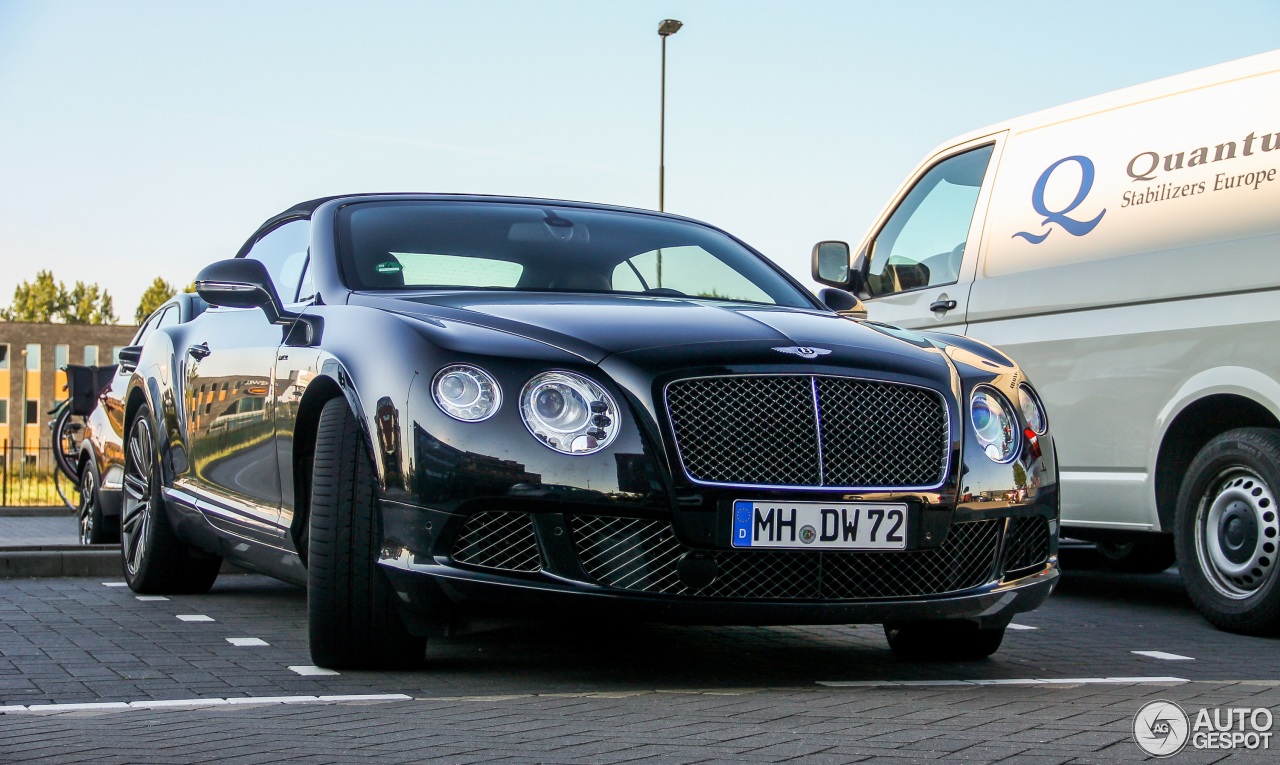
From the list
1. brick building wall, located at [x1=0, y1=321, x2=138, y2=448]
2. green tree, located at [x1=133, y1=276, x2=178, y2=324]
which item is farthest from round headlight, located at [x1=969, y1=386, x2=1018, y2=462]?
green tree, located at [x1=133, y1=276, x2=178, y2=324]

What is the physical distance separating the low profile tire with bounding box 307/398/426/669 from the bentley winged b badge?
3.96 feet

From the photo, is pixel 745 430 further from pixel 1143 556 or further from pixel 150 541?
pixel 1143 556

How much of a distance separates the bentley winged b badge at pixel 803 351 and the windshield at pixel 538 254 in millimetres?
1200

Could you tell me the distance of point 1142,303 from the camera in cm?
693

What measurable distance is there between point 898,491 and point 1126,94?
359cm

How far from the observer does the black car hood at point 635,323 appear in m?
4.56

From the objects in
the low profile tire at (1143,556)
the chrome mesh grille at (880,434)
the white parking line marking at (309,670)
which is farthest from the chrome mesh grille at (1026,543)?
the low profile tire at (1143,556)

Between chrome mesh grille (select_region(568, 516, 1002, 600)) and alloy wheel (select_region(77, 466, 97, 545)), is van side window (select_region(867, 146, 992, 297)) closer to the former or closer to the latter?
chrome mesh grille (select_region(568, 516, 1002, 600))

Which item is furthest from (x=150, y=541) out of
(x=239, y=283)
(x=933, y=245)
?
(x=933, y=245)

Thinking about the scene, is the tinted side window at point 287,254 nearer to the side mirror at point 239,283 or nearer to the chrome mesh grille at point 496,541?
the side mirror at point 239,283

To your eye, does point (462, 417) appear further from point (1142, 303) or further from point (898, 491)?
point (1142, 303)

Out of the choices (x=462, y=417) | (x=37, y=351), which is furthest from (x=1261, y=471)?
(x=37, y=351)

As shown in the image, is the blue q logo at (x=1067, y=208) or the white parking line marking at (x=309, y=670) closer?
the white parking line marking at (x=309, y=670)

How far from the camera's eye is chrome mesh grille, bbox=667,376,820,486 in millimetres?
4387
